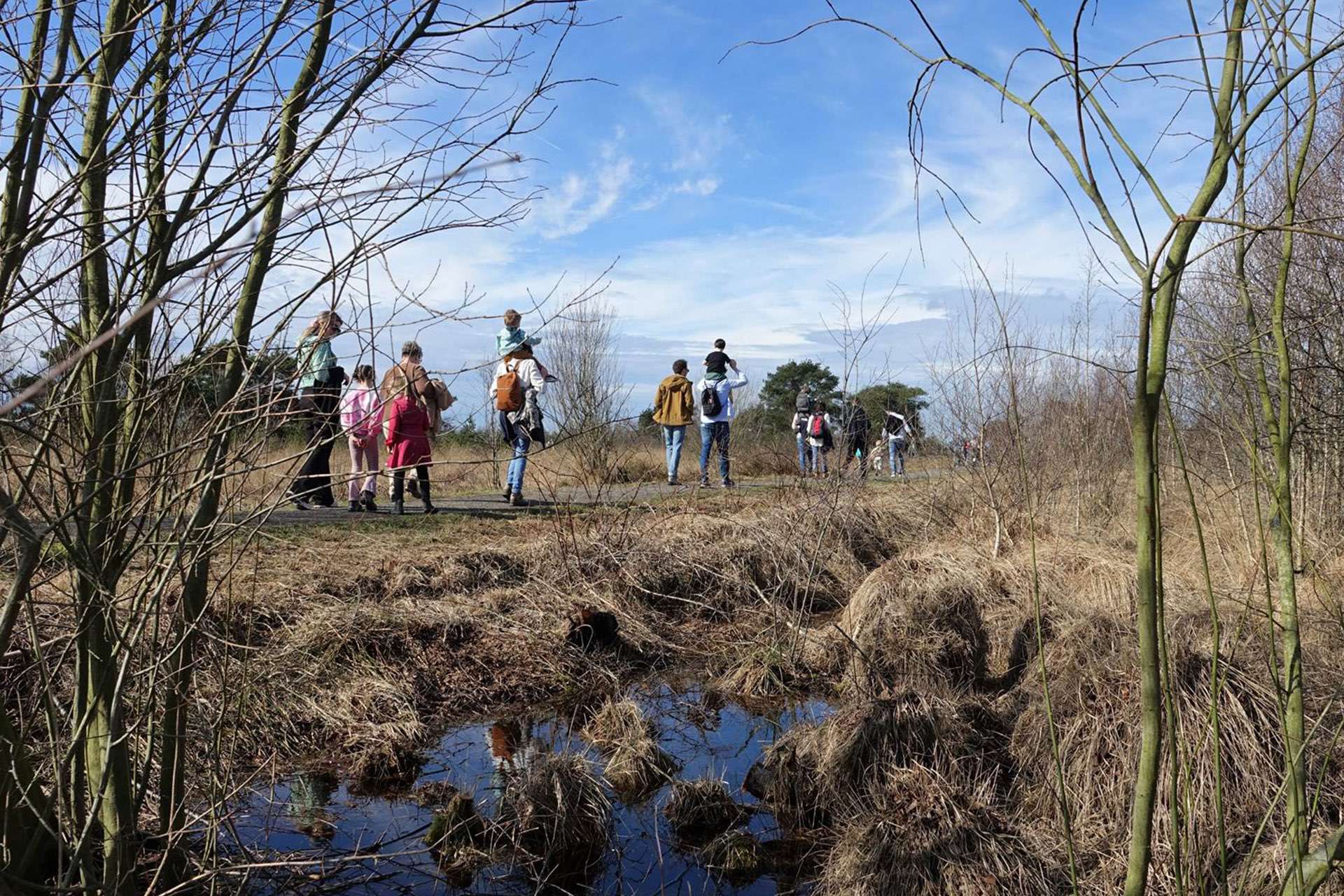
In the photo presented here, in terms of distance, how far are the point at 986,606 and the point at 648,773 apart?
343cm

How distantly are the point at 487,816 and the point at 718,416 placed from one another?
884cm

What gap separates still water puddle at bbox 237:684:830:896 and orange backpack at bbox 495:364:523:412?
4035 millimetres

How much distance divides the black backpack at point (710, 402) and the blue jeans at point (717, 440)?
21 cm

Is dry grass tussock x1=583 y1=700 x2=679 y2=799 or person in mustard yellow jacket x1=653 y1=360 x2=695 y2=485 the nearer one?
dry grass tussock x1=583 y1=700 x2=679 y2=799

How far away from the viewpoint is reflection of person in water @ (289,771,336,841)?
174 inches

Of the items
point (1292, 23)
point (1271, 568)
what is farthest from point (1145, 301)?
point (1271, 568)

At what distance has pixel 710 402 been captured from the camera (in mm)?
12914

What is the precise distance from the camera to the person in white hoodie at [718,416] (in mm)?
12875

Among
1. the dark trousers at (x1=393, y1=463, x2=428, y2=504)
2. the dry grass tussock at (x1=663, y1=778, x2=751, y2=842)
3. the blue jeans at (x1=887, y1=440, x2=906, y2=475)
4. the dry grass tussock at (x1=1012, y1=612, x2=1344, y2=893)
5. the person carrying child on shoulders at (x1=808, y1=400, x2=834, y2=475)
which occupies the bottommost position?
the dry grass tussock at (x1=663, y1=778, x2=751, y2=842)

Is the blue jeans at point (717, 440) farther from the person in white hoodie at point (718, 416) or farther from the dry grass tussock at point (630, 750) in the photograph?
the dry grass tussock at point (630, 750)

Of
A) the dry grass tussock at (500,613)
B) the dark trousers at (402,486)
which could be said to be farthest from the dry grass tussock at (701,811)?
the dark trousers at (402,486)

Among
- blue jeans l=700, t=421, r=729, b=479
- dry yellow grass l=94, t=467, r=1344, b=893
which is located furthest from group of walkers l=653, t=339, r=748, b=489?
dry yellow grass l=94, t=467, r=1344, b=893

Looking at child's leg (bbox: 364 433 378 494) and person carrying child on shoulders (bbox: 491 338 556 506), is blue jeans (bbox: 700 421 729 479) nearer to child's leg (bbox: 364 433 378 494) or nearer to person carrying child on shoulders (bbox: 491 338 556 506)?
person carrying child on shoulders (bbox: 491 338 556 506)

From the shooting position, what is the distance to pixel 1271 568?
24.2 feet
